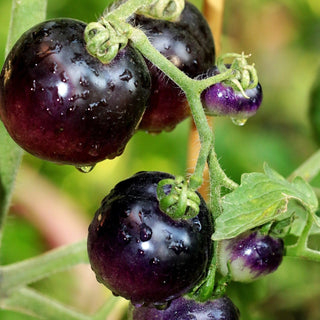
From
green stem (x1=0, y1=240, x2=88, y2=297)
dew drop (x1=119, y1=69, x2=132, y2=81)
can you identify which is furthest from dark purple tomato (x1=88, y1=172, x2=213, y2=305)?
green stem (x1=0, y1=240, x2=88, y2=297)

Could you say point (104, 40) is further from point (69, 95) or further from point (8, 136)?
point (8, 136)

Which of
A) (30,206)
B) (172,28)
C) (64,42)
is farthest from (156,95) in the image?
(30,206)

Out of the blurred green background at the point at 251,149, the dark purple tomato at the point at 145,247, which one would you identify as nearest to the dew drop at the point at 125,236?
the dark purple tomato at the point at 145,247

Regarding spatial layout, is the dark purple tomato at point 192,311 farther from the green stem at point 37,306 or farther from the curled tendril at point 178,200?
the green stem at point 37,306

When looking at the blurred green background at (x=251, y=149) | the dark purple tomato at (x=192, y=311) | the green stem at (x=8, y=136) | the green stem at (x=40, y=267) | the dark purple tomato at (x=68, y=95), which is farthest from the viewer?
the blurred green background at (x=251, y=149)

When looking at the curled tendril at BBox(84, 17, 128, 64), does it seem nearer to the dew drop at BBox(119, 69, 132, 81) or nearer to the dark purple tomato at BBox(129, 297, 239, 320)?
the dew drop at BBox(119, 69, 132, 81)

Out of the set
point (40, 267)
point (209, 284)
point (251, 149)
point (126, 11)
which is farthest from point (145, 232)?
point (251, 149)
